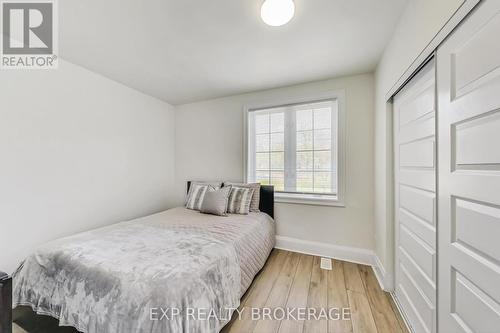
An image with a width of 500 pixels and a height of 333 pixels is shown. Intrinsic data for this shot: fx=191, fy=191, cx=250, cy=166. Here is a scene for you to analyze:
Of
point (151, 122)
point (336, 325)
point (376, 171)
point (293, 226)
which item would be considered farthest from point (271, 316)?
point (151, 122)

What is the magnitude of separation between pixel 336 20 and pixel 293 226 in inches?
94.3

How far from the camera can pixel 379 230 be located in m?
2.12

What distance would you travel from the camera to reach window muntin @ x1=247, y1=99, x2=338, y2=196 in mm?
2701

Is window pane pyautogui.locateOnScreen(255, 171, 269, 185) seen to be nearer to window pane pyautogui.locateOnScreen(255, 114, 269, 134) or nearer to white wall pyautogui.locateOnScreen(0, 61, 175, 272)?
window pane pyautogui.locateOnScreen(255, 114, 269, 134)

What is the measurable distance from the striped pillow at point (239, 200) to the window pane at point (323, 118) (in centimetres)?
137

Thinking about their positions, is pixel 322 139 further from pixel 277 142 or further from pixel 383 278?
pixel 383 278

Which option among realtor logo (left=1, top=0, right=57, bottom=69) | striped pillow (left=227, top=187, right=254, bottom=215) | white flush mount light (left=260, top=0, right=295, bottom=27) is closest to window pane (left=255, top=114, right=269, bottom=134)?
striped pillow (left=227, top=187, right=254, bottom=215)

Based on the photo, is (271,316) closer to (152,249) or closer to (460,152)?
(152,249)

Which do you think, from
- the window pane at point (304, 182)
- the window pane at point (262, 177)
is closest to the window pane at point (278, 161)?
the window pane at point (262, 177)

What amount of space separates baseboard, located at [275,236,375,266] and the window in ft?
1.91

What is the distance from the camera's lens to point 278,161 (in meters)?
2.99

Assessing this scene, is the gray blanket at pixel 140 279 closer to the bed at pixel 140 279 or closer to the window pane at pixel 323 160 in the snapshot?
the bed at pixel 140 279

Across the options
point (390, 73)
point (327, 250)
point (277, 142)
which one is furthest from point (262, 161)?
point (390, 73)

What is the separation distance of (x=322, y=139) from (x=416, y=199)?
4.92 feet
